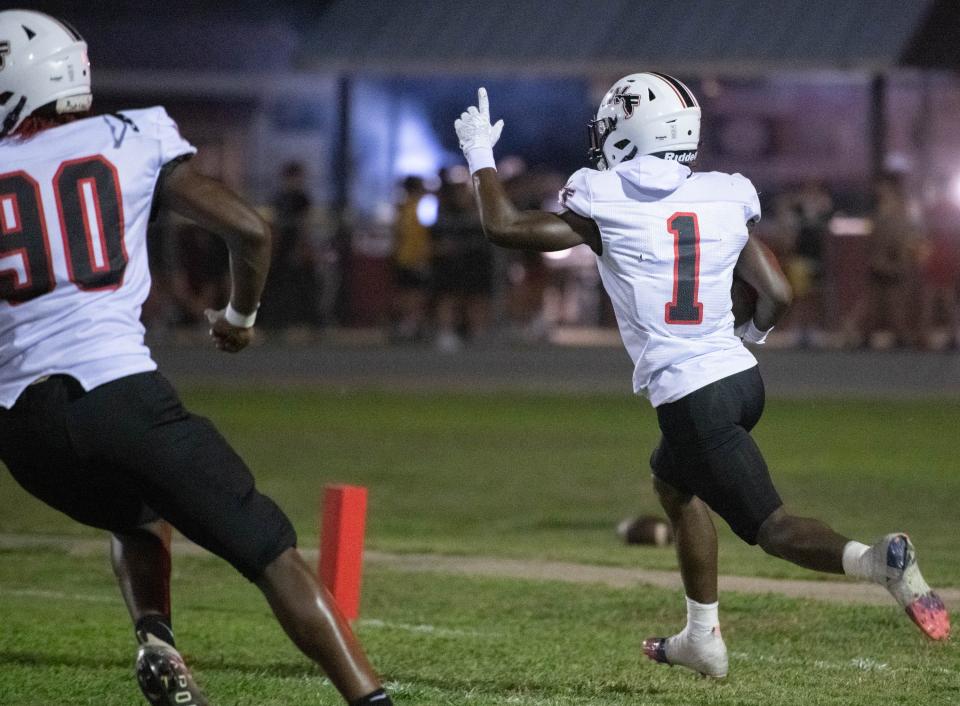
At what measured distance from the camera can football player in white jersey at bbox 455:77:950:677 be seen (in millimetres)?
5223

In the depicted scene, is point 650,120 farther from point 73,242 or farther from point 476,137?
point 73,242

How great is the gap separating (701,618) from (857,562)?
74cm

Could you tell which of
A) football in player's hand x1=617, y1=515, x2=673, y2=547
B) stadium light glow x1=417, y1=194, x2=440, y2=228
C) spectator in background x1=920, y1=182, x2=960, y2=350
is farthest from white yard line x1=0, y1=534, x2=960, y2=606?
spectator in background x1=920, y1=182, x2=960, y2=350

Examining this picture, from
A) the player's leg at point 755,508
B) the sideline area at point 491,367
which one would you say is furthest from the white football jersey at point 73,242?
the sideline area at point 491,367

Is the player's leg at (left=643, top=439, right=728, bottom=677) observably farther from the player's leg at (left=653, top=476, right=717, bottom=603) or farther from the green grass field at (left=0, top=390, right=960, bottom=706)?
the green grass field at (left=0, top=390, right=960, bottom=706)

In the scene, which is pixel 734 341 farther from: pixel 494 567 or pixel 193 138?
pixel 193 138

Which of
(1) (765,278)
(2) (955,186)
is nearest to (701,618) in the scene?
(1) (765,278)

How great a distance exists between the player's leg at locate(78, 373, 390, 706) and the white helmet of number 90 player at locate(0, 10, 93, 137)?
0.76m

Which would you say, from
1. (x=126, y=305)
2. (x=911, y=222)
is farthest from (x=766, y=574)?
(x=911, y=222)

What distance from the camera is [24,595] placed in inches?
293

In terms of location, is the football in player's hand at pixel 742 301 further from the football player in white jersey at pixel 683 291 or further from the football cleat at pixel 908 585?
the football cleat at pixel 908 585

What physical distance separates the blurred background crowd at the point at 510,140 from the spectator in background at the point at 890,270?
0.02m

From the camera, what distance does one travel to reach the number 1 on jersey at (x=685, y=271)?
536 cm

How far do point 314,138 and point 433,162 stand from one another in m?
1.99
